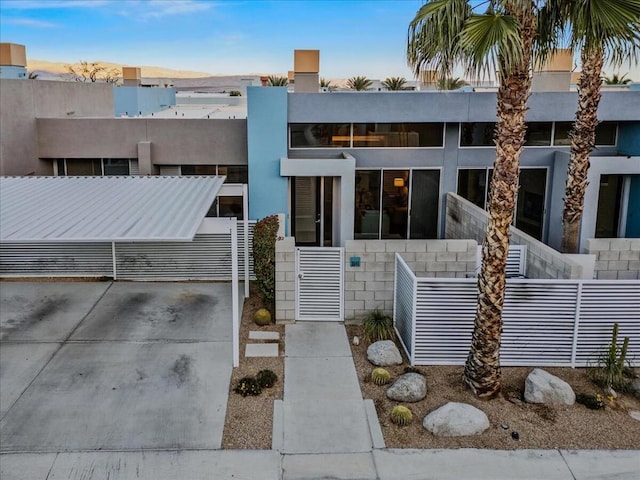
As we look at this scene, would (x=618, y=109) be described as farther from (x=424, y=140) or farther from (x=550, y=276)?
(x=550, y=276)

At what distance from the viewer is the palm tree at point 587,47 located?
294 inches

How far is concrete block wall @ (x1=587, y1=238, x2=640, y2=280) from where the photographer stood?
10570 millimetres

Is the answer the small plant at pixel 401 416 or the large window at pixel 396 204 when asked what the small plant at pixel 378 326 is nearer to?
the small plant at pixel 401 416

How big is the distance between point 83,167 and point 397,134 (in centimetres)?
864

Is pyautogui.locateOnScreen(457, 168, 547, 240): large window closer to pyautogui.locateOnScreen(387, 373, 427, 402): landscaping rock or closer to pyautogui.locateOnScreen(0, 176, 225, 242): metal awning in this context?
pyautogui.locateOnScreen(0, 176, 225, 242): metal awning

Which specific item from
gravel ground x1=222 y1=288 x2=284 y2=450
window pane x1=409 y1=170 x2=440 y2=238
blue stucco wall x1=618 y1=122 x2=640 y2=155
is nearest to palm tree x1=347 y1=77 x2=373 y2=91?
window pane x1=409 y1=170 x2=440 y2=238

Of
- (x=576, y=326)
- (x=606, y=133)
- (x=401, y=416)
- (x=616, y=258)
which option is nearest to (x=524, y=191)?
(x=606, y=133)

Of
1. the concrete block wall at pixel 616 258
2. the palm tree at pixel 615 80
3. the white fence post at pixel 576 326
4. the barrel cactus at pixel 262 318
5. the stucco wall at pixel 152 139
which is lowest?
the barrel cactus at pixel 262 318

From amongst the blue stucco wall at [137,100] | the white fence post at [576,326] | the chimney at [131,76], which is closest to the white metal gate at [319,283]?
the white fence post at [576,326]

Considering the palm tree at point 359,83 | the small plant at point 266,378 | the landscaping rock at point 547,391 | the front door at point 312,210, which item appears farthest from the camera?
the palm tree at point 359,83

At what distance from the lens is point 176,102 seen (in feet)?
89.2

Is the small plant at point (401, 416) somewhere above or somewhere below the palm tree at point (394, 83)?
below

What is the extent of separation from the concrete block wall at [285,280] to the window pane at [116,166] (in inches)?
276

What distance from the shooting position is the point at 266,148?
14.9 meters
